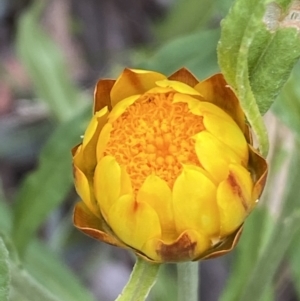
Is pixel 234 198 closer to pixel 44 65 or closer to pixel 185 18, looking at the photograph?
pixel 44 65

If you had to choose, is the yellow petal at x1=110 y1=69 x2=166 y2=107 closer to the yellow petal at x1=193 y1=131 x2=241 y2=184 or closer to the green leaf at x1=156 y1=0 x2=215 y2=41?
the yellow petal at x1=193 y1=131 x2=241 y2=184

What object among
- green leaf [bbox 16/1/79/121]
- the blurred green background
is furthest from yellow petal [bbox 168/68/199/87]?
green leaf [bbox 16/1/79/121]

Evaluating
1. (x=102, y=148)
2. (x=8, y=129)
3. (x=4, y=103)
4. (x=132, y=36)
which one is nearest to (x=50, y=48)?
(x=8, y=129)

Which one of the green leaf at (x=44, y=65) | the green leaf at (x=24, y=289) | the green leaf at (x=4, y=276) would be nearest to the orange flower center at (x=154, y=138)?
the green leaf at (x=4, y=276)

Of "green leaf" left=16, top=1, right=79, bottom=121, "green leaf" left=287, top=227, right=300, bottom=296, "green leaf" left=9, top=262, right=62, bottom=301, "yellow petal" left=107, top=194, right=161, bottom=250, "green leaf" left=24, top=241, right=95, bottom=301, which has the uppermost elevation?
"yellow petal" left=107, top=194, right=161, bottom=250

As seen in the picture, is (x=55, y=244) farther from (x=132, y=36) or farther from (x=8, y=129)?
(x=132, y=36)

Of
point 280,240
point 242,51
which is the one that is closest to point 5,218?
point 280,240
